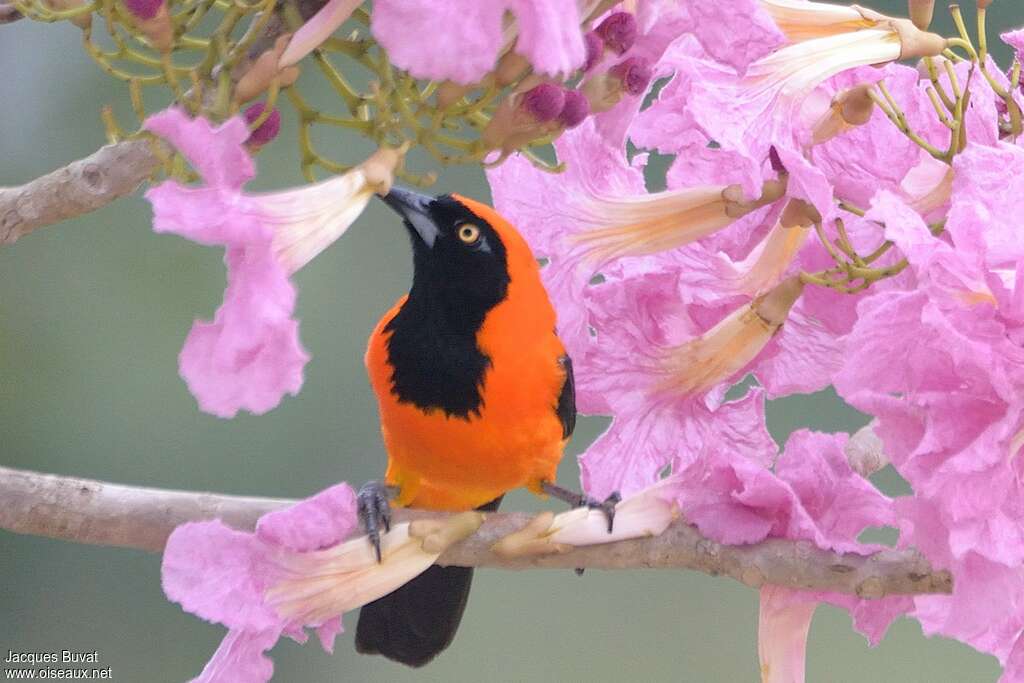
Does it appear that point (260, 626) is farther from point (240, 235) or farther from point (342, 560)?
point (240, 235)

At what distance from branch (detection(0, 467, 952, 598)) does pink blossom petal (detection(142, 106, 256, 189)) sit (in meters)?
0.26

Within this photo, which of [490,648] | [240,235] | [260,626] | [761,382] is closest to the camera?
[240,235]

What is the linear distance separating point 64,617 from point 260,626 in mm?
3894

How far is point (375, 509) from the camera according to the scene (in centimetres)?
80

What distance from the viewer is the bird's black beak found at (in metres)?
0.94

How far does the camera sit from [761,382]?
0.72 meters

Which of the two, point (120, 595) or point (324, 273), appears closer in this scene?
point (324, 273)

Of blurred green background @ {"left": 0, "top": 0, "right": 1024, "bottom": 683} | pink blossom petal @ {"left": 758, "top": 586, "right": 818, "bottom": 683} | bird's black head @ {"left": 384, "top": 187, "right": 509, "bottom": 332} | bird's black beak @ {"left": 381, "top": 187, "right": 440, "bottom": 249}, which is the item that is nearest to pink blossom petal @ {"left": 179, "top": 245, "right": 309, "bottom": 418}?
pink blossom petal @ {"left": 758, "top": 586, "right": 818, "bottom": 683}

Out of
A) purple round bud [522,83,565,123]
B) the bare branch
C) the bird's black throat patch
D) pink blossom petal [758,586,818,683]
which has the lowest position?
the bird's black throat patch

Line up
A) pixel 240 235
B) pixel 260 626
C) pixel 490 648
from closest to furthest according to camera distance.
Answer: pixel 240 235 < pixel 260 626 < pixel 490 648

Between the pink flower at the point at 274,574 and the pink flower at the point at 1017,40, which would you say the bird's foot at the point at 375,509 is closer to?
the pink flower at the point at 274,574

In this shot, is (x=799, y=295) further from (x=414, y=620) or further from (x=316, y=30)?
(x=414, y=620)

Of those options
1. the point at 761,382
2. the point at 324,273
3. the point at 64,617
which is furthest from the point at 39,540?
the point at 761,382

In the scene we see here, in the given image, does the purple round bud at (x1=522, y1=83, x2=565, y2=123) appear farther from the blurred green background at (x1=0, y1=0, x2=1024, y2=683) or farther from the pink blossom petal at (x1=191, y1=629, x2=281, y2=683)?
the blurred green background at (x1=0, y1=0, x2=1024, y2=683)
